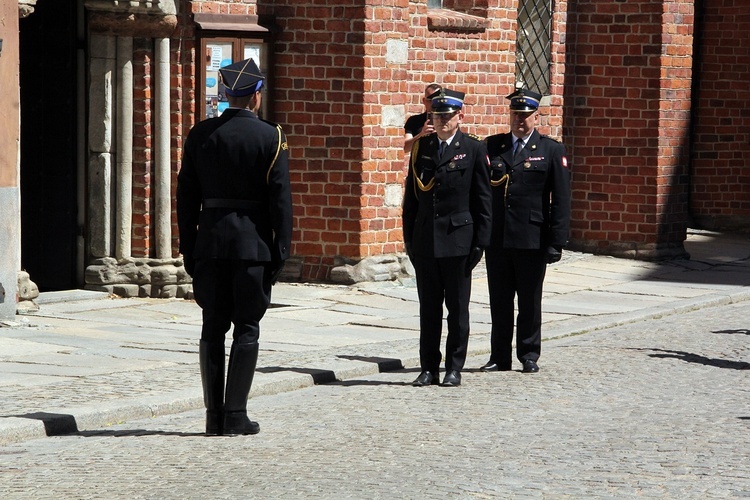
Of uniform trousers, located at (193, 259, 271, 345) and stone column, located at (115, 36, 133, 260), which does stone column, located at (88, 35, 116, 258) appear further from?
uniform trousers, located at (193, 259, 271, 345)

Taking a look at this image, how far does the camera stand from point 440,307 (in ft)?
32.1

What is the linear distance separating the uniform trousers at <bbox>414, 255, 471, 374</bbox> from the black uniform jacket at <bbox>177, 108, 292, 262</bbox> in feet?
6.41

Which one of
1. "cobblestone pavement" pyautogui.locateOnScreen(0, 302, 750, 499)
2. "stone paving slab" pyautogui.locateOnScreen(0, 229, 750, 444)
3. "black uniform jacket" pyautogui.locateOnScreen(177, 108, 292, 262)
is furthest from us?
"stone paving slab" pyautogui.locateOnScreen(0, 229, 750, 444)

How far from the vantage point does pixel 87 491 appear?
6.54 metres

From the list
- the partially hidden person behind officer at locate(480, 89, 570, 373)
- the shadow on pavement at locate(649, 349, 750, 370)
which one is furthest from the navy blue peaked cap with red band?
the shadow on pavement at locate(649, 349, 750, 370)

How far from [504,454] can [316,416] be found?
142 cm

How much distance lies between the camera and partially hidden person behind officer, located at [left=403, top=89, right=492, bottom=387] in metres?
9.59

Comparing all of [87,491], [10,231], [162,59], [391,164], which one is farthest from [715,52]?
[87,491]

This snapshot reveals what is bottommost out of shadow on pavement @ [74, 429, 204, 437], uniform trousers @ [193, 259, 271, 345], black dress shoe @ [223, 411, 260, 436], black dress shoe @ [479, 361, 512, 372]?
black dress shoe @ [479, 361, 512, 372]

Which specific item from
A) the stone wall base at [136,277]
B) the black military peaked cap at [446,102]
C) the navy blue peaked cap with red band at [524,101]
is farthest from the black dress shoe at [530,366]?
the stone wall base at [136,277]

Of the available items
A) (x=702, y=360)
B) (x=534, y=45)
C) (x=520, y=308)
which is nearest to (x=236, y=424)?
(x=520, y=308)

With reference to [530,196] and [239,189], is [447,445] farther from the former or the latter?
[530,196]

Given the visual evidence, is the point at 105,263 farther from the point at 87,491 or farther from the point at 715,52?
the point at 715,52

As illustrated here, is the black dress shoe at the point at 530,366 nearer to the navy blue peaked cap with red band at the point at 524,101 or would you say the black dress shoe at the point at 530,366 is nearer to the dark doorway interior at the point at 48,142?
the navy blue peaked cap with red band at the point at 524,101
